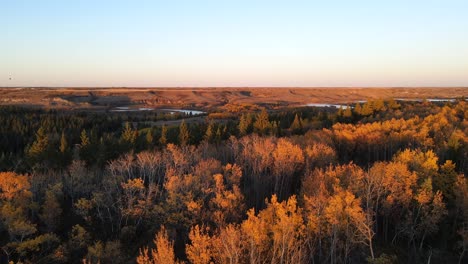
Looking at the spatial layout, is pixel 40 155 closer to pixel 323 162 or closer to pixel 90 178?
pixel 90 178

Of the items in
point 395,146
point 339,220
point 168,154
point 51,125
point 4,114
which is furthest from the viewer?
point 4,114

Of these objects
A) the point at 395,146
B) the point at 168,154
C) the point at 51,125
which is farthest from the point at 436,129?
the point at 51,125

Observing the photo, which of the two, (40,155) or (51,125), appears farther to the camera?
(51,125)

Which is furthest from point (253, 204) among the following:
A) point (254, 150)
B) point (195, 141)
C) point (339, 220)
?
point (195, 141)

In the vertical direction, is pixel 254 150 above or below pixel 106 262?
above

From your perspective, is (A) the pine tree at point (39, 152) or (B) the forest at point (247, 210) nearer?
(B) the forest at point (247, 210)

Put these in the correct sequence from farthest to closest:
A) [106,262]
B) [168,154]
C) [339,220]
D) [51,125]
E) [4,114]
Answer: [4,114], [51,125], [168,154], [106,262], [339,220]

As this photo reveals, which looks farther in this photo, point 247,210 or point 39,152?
point 39,152

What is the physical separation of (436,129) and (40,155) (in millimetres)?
91685

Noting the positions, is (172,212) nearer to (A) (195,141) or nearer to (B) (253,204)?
(B) (253,204)

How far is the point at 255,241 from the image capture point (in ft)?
96.7

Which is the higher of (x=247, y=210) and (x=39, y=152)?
(x=39, y=152)

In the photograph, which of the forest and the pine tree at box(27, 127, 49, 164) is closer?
the forest

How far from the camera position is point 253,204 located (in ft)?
210
